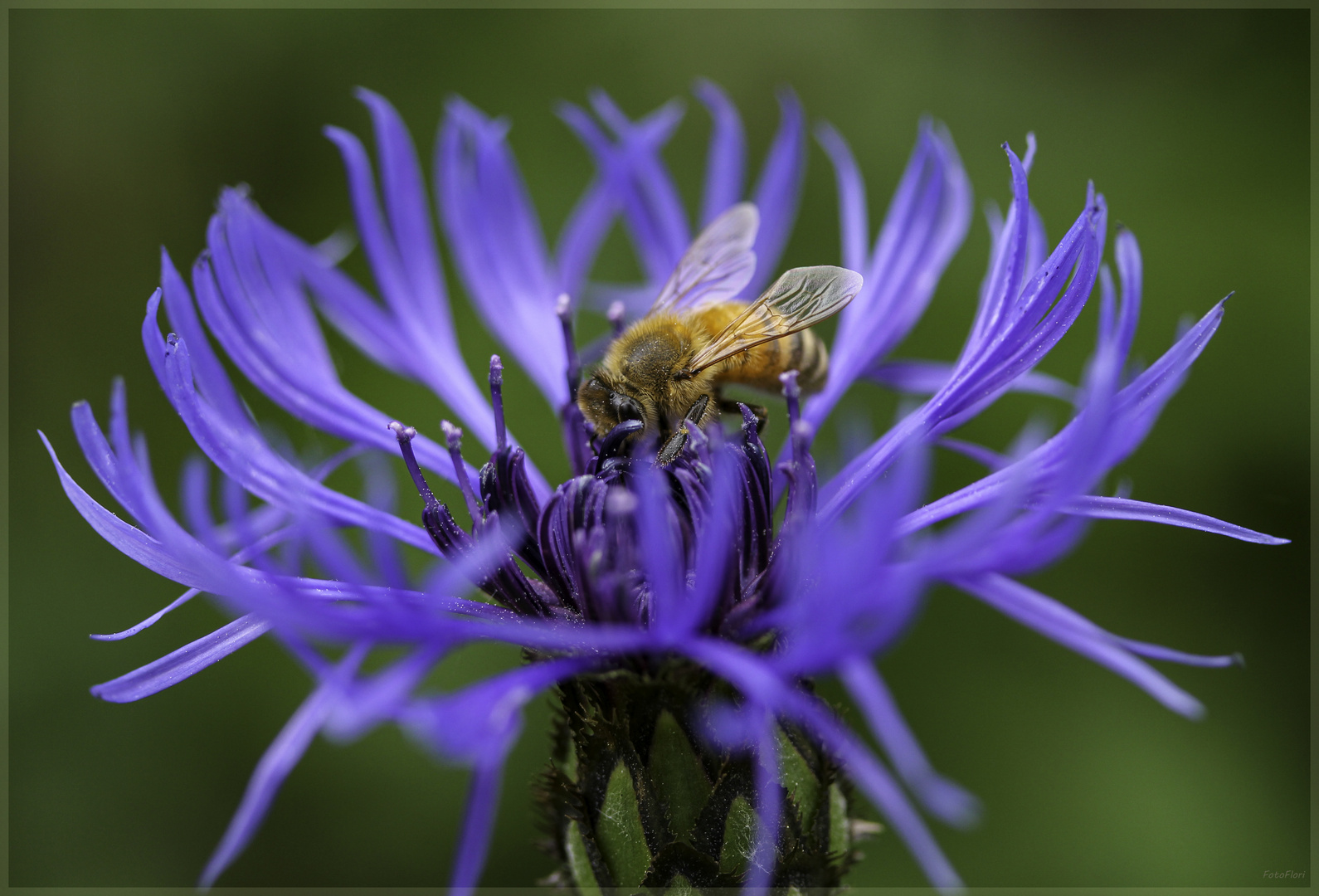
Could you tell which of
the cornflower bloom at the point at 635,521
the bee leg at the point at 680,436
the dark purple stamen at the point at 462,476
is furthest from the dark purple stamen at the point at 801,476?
the dark purple stamen at the point at 462,476

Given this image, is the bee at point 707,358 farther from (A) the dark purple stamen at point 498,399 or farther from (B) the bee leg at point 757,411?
(A) the dark purple stamen at point 498,399

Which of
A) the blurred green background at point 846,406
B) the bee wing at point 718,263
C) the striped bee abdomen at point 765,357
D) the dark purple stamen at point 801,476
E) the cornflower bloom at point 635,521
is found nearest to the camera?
the cornflower bloom at point 635,521

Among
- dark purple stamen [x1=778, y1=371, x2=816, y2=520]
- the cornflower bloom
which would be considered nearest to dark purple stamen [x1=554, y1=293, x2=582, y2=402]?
the cornflower bloom

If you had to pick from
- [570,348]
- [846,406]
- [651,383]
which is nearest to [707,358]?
[651,383]

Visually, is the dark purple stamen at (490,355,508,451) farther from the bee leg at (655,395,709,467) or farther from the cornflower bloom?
the bee leg at (655,395,709,467)

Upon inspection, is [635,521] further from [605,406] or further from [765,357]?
[765,357]

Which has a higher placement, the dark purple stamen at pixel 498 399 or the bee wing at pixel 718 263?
the bee wing at pixel 718 263

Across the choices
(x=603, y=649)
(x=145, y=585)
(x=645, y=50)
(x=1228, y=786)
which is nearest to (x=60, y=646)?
(x=145, y=585)
